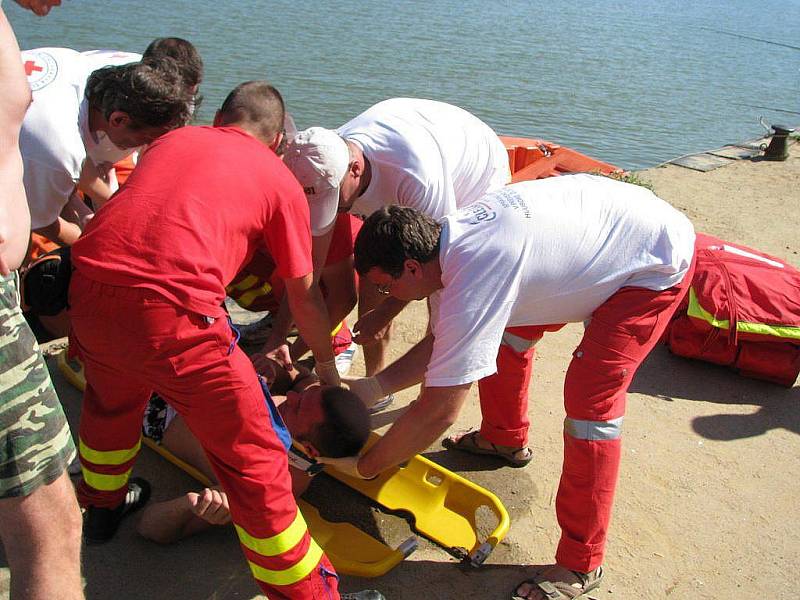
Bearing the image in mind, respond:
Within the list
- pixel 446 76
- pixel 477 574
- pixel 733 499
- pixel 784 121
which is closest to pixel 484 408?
pixel 477 574

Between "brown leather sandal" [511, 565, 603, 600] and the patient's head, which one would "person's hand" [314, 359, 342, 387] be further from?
"brown leather sandal" [511, 565, 603, 600]

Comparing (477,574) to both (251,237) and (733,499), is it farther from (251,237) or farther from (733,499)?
(251,237)

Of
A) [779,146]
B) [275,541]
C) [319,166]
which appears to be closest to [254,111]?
[319,166]

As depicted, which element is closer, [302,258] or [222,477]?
[222,477]

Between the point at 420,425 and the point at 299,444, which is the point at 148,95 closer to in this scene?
the point at 299,444

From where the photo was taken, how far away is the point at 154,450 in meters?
3.67

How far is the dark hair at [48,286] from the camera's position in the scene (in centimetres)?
309

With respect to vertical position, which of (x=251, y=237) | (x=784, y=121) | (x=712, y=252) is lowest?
(x=784, y=121)

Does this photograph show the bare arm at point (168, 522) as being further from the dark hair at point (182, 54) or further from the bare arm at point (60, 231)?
the dark hair at point (182, 54)

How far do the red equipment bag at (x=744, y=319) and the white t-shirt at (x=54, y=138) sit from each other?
10.9ft

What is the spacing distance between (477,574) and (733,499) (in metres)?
1.40

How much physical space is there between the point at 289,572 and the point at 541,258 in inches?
52.1

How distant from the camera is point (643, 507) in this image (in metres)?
3.68

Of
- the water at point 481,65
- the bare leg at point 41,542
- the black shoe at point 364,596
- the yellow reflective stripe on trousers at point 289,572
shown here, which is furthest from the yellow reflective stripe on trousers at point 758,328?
the water at point 481,65
